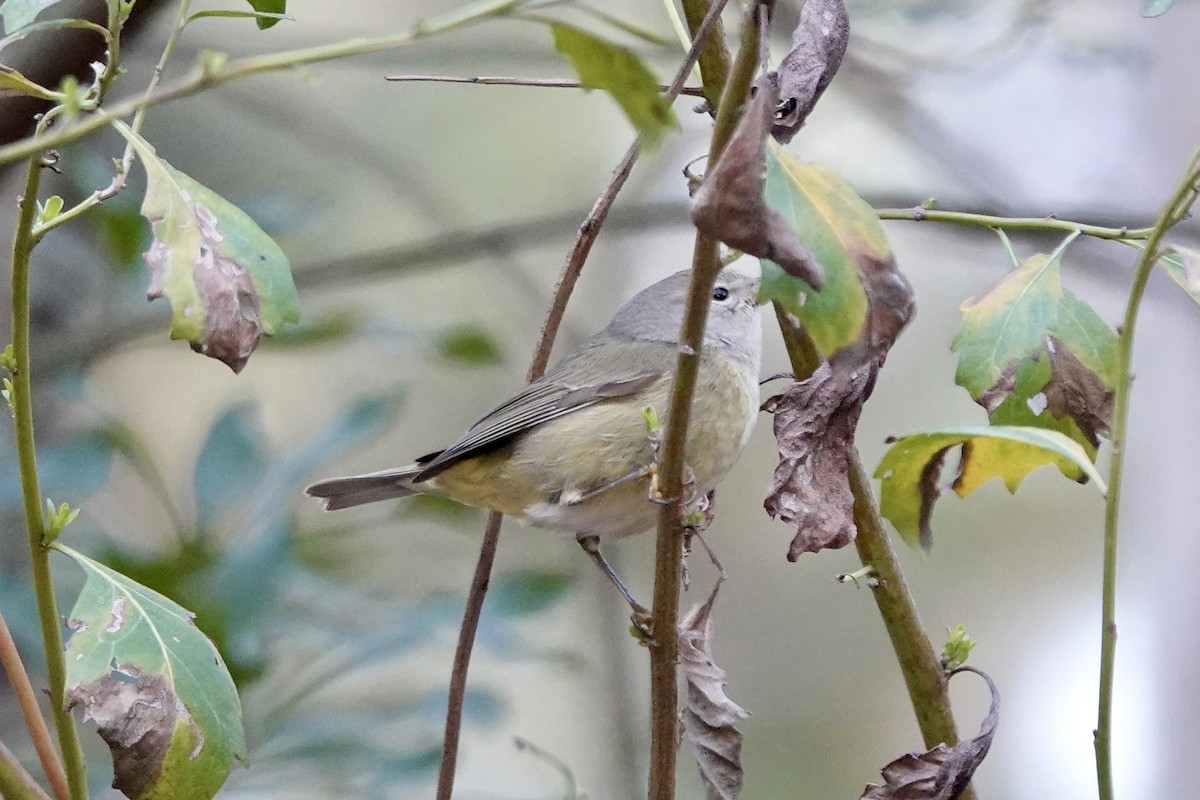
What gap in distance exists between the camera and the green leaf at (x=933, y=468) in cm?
103

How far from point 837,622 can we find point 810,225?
131 inches

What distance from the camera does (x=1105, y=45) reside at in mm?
3246

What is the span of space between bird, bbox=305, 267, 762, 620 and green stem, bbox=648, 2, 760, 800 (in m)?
0.73

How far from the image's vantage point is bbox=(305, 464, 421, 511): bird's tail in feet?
6.86

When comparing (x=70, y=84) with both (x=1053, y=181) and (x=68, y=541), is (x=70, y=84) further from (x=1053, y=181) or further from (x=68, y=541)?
(x=1053, y=181)

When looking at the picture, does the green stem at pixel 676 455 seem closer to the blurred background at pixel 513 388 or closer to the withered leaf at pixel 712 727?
the withered leaf at pixel 712 727

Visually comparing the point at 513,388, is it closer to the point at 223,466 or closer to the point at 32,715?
the point at 223,466

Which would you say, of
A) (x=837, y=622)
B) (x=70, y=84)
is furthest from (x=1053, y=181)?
(x=70, y=84)

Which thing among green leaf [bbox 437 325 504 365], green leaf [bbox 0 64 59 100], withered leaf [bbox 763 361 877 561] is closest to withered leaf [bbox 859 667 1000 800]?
withered leaf [bbox 763 361 877 561]

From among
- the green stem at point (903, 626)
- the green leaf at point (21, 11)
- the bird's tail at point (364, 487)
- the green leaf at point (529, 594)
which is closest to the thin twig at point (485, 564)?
the green stem at point (903, 626)

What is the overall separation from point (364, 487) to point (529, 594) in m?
0.54

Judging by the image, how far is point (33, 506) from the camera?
38.4 inches

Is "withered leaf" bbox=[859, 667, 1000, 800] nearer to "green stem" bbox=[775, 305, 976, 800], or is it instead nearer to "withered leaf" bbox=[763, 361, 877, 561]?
"green stem" bbox=[775, 305, 976, 800]

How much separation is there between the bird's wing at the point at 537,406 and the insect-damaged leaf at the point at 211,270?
1.12 meters
